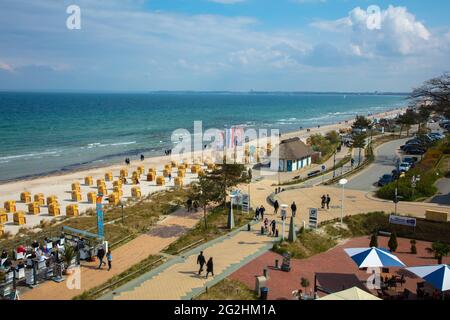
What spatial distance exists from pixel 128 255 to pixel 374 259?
402 inches

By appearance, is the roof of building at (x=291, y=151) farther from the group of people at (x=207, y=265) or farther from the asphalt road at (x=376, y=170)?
the group of people at (x=207, y=265)

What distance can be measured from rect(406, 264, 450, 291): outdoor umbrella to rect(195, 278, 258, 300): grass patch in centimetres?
536

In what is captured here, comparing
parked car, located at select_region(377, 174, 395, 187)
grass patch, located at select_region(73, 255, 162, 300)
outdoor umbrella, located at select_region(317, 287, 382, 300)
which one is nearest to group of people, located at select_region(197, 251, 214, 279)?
grass patch, located at select_region(73, 255, 162, 300)

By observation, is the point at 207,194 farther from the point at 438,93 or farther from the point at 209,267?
the point at 438,93

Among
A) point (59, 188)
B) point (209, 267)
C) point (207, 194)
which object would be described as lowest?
point (59, 188)

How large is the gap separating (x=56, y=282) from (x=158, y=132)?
69.7 meters

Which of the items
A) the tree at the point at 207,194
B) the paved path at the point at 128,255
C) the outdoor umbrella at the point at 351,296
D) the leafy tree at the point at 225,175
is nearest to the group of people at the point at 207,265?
the paved path at the point at 128,255

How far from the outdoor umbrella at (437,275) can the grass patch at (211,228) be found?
9.78 meters

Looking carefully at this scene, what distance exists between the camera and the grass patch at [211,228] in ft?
60.9

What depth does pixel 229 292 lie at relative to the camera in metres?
13.4

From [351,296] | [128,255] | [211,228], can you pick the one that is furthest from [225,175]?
[351,296]

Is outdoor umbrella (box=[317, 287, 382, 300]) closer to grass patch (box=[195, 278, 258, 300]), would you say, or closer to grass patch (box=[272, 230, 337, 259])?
grass patch (box=[195, 278, 258, 300])

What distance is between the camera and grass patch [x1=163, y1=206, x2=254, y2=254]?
18.6m
